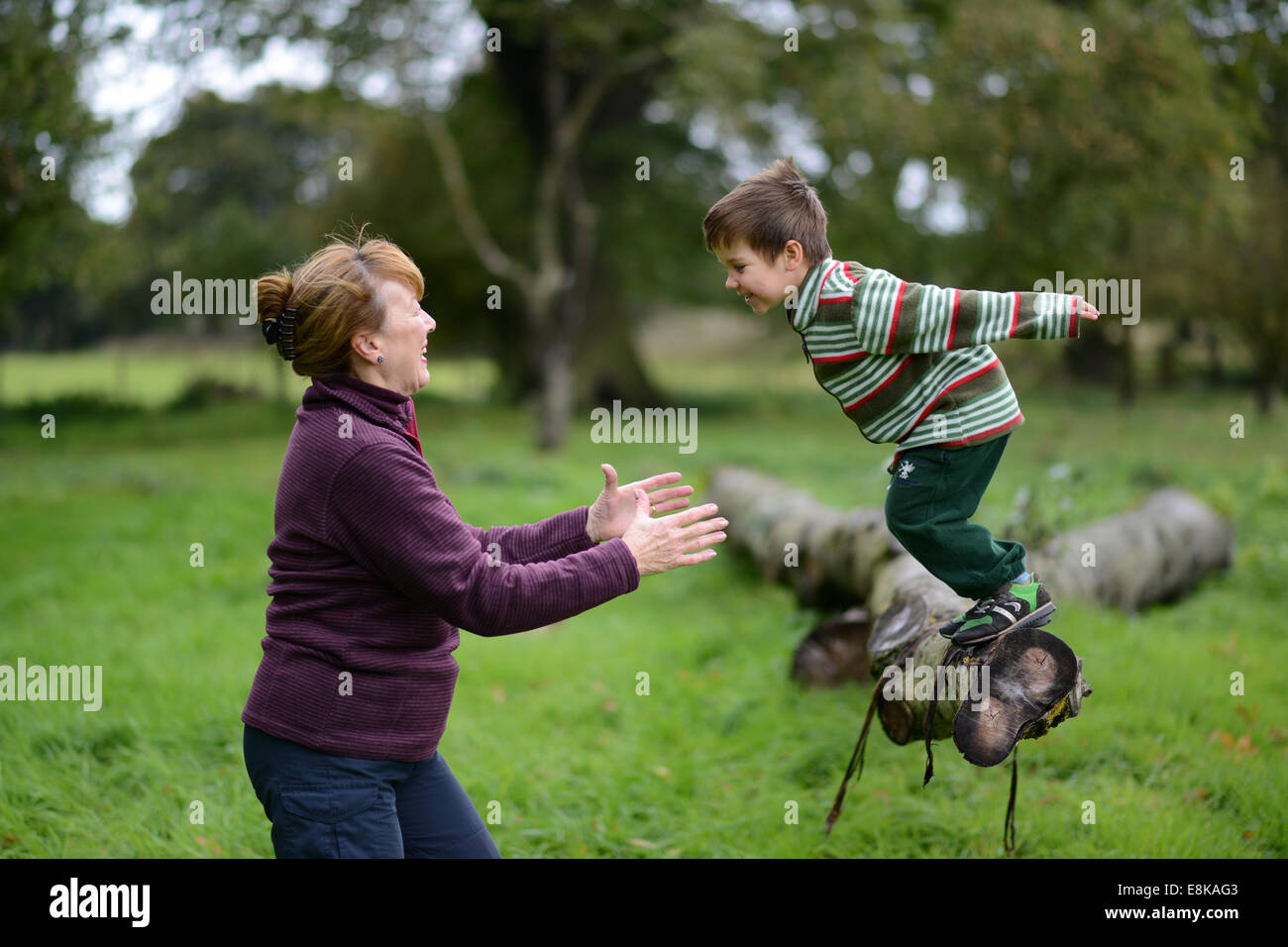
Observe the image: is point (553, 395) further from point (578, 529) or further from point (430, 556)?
point (430, 556)

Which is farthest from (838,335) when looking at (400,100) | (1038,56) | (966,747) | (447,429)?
(447,429)

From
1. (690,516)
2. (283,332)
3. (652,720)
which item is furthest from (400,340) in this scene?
(652,720)

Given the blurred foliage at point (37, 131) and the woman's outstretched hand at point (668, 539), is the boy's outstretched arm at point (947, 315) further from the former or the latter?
the blurred foliage at point (37, 131)

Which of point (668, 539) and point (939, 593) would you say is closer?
point (668, 539)

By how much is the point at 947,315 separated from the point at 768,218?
0.57 metres

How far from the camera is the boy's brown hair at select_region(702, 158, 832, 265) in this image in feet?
9.80

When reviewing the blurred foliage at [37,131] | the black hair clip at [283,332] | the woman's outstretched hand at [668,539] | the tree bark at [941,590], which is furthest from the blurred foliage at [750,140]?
the woman's outstretched hand at [668,539]

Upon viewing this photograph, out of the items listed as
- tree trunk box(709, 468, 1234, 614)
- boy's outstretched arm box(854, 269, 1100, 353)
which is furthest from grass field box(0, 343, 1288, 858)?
boy's outstretched arm box(854, 269, 1100, 353)

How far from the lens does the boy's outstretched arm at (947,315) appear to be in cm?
281

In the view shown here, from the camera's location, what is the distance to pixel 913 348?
2.95 metres

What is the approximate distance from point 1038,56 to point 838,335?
14197 millimetres

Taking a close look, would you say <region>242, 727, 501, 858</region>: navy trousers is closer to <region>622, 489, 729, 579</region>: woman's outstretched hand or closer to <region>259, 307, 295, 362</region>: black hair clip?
<region>622, 489, 729, 579</region>: woman's outstretched hand

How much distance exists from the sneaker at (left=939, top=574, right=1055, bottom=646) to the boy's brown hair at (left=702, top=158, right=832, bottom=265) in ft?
3.81
